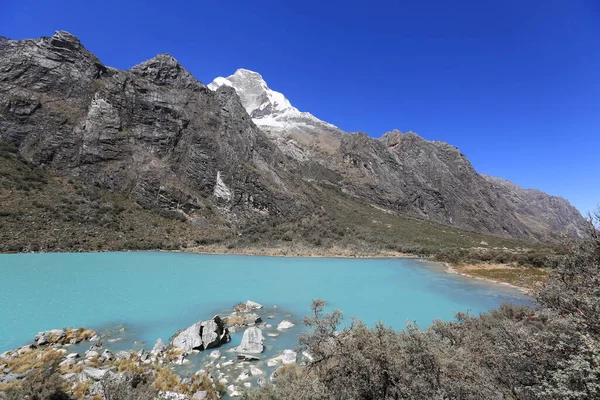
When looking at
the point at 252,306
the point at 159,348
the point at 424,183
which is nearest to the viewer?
the point at 159,348

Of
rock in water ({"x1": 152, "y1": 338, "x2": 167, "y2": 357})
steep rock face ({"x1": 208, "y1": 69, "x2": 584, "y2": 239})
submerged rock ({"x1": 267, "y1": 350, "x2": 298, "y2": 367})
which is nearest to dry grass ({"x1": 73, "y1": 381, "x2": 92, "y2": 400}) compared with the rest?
rock in water ({"x1": 152, "y1": 338, "x2": 167, "y2": 357})

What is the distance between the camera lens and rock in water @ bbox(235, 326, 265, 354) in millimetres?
13508

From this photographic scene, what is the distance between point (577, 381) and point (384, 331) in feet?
12.9

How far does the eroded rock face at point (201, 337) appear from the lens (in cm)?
1342

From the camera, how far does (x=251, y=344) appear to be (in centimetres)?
1378

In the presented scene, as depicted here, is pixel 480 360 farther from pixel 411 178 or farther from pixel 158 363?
pixel 411 178

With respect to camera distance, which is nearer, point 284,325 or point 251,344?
point 251,344

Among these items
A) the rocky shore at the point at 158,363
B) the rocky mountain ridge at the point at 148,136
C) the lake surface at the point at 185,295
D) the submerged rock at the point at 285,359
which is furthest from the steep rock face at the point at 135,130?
the submerged rock at the point at 285,359

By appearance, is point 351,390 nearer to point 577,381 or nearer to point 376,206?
point 577,381

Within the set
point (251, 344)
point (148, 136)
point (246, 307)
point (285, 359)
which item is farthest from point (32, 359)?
point (148, 136)

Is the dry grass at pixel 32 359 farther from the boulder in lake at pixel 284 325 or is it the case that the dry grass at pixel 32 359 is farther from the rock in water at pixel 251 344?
the boulder in lake at pixel 284 325

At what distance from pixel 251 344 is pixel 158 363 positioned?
390cm

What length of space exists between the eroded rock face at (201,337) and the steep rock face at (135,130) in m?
70.3

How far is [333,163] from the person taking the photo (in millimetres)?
150375
